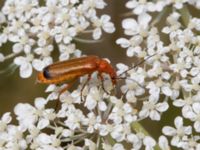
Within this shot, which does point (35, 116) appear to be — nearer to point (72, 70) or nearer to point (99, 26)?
point (72, 70)

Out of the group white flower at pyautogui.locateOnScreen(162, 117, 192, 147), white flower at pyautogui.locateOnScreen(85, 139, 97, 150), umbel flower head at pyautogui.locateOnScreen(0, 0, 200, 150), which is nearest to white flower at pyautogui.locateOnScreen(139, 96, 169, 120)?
umbel flower head at pyautogui.locateOnScreen(0, 0, 200, 150)

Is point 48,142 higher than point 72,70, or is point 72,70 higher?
point 72,70

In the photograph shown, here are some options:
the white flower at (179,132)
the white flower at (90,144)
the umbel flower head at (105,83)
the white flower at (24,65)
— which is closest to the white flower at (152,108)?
the umbel flower head at (105,83)

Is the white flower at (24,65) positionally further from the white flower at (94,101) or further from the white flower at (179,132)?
the white flower at (179,132)

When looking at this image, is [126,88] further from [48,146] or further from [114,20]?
[114,20]

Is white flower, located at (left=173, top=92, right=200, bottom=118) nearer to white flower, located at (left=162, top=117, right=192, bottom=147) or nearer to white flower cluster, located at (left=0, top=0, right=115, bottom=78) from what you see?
white flower, located at (left=162, top=117, right=192, bottom=147)

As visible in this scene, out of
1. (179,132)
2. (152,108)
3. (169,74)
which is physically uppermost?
(169,74)

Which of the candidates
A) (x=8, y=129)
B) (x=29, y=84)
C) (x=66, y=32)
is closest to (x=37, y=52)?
(x=66, y=32)

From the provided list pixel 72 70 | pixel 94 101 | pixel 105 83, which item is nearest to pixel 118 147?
pixel 94 101
